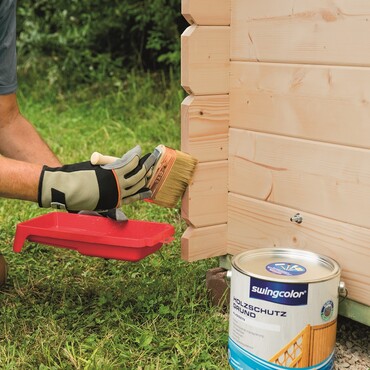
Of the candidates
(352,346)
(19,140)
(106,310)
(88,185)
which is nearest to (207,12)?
(88,185)

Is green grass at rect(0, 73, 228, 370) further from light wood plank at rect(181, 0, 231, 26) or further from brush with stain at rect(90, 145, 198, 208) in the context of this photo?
light wood plank at rect(181, 0, 231, 26)

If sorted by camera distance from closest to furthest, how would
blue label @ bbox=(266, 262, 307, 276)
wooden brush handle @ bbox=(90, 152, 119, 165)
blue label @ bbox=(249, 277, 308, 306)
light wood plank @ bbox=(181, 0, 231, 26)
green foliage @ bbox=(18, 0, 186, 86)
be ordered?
blue label @ bbox=(249, 277, 308, 306), blue label @ bbox=(266, 262, 307, 276), wooden brush handle @ bbox=(90, 152, 119, 165), light wood plank @ bbox=(181, 0, 231, 26), green foliage @ bbox=(18, 0, 186, 86)

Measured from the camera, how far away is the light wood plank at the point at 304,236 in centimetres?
200

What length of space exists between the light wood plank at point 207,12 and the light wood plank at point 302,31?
28mm

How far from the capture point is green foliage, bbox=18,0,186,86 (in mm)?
5953

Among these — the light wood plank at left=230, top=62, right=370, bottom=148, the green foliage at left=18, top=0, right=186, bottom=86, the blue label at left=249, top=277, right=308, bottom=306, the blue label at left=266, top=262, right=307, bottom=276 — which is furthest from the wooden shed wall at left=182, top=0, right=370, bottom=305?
the green foliage at left=18, top=0, right=186, bottom=86

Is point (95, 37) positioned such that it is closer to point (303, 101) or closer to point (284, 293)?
point (303, 101)

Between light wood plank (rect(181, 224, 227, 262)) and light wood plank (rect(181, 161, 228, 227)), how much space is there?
0.03m

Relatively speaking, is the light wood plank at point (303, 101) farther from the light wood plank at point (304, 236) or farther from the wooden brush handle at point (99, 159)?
the wooden brush handle at point (99, 159)

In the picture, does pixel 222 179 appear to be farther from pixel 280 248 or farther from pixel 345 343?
pixel 345 343

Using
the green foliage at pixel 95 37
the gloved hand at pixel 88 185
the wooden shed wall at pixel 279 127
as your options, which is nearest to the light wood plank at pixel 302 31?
the wooden shed wall at pixel 279 127

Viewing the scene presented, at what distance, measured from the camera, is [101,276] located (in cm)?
269

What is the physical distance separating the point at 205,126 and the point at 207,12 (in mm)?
369

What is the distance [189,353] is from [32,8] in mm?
5299
